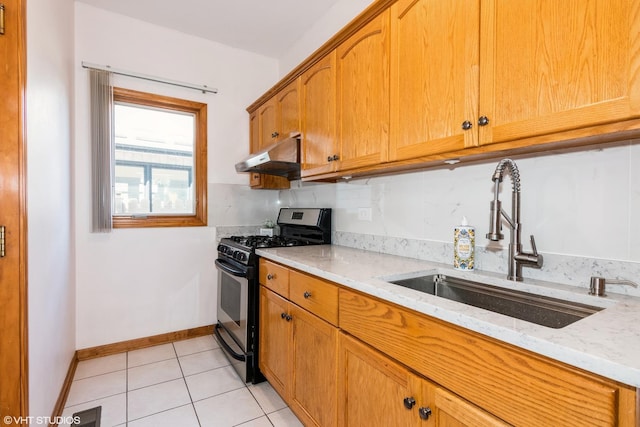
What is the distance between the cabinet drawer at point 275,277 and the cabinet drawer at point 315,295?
0.20 ft

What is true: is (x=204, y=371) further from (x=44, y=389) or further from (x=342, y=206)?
(x=342, y=206)

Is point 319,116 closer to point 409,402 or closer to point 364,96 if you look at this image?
point 364,96

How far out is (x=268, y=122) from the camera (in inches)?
105

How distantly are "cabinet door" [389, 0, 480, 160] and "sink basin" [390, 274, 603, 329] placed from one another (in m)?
0.59

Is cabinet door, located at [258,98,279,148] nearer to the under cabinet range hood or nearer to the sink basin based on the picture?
the under cabinet range hood

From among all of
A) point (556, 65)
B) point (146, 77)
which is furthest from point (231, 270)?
point (556, 65)

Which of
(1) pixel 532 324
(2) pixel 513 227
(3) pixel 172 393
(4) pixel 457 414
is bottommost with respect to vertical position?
(3) pixel 172 393

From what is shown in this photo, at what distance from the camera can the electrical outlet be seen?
2092 millimetres

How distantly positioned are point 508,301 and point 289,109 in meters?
1.87

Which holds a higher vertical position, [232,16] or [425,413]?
[232,16]

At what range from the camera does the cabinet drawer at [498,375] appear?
1.97 feet

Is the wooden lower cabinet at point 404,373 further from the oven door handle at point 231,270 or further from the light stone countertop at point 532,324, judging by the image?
the oven door handle at point 231,270

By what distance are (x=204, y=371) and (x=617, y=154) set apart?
103 inches

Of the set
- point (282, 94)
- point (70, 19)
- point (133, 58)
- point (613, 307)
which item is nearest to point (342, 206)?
point (282, 94)
